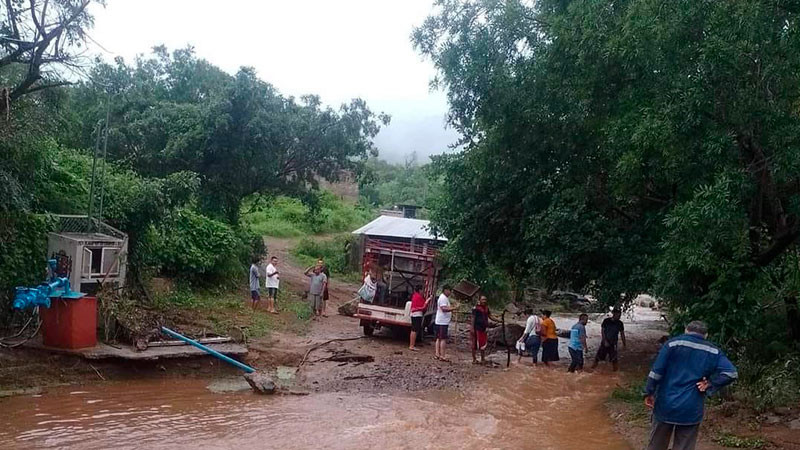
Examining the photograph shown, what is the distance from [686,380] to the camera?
269 inches

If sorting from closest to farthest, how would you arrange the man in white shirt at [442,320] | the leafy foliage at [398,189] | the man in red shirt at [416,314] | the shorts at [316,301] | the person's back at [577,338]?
the person's back at [577,338]
the man in white shirt at [442,320]
the man in red shirt at [416,314]
the shorts at [316,301]
the leafy foliage at [398,189]

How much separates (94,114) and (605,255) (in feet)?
61.3

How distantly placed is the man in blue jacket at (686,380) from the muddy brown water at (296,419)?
94.6 inches

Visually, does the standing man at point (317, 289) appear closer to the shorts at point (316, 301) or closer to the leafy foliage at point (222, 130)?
the shorts at point (316, 301)

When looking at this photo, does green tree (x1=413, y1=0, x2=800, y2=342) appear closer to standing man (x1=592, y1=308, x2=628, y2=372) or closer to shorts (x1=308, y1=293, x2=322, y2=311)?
standing man (x1=592, y1=308, x2=628, y2=372)

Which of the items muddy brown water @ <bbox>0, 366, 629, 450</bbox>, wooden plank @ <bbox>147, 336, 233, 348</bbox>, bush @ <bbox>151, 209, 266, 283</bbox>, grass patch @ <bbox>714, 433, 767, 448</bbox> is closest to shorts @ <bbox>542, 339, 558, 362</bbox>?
muddy brown water @ <bbox>0, 366, 629, 450</bbox>

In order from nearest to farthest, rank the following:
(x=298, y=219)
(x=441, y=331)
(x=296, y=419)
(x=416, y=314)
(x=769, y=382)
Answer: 1. (x=769, y=382)
2. (x=296, y=419)
3. (x=441, y=331)
4. (x=416, y=314)
5. (x=298, y=219)

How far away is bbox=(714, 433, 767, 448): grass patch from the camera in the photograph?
825 centimetres

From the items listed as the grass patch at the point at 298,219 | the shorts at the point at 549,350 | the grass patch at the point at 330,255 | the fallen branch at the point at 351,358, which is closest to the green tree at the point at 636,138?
the shorts at the point at 549,350

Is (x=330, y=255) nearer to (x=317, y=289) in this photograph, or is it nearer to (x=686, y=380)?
(x=317, y=289)

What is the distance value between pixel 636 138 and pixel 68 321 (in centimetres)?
1011

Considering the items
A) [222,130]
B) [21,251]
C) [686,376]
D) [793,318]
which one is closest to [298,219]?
[222,130]

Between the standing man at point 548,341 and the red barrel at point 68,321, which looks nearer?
the red barrel at point 68,321

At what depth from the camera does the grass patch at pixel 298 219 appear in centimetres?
4291
